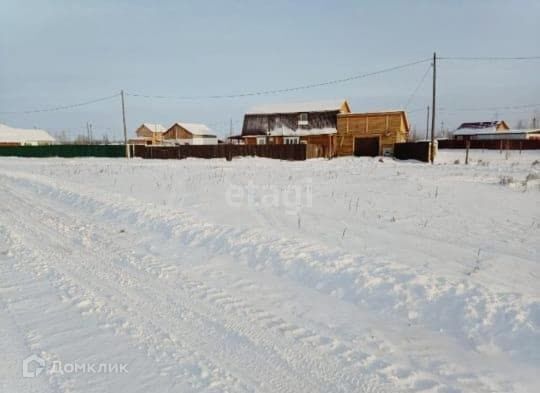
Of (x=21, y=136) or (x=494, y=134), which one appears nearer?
(x=494, y=134)

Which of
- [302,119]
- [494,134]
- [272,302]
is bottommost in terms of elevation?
[272,302]

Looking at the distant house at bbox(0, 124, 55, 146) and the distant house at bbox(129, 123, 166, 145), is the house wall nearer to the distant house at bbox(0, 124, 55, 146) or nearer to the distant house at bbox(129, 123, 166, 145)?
the distant house at bbox(129, 123, 166, 145)

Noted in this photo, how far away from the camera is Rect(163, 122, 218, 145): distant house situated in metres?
66.1

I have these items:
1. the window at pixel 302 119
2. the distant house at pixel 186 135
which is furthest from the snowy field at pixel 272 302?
the distant house at pixel 186 135

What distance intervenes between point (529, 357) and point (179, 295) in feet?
11.7

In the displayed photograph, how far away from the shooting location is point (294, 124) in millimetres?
39656

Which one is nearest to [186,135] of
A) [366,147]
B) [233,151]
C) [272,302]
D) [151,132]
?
[151,132]

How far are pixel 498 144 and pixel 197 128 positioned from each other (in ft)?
166

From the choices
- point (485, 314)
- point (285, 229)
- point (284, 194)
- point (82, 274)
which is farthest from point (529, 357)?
point (284, 194)

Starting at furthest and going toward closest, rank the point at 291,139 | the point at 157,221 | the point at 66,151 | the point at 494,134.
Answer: the point at 494,134 < the point at 66,151 < the point at 291,139 < the point at 157,221

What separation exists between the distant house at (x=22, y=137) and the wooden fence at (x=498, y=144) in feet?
249

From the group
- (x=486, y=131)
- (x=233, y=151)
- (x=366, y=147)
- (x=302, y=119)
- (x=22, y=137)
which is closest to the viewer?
(x=233, y=151)

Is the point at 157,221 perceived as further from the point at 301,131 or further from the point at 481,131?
the point at 481,131

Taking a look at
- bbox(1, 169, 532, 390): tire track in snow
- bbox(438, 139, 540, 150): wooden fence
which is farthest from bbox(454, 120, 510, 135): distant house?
bbox(1, 169, 532, 390): tire track in snow
